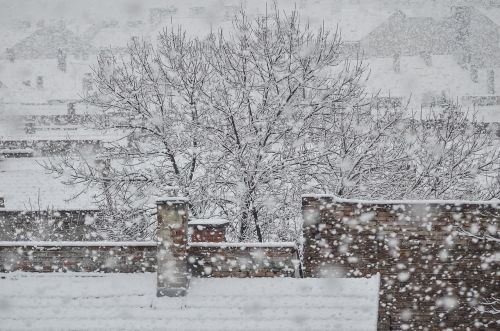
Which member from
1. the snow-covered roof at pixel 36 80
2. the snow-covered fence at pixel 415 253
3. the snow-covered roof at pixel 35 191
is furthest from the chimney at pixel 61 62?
the snow-covered fence at pixel 415 253

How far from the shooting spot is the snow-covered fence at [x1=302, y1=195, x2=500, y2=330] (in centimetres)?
744

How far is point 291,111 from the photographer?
11500mm

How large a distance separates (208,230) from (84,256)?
193cm

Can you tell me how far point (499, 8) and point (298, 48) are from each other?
57.1 metres

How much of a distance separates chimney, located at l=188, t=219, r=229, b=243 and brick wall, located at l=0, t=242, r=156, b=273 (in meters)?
0.88

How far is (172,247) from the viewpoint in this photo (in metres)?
6.73

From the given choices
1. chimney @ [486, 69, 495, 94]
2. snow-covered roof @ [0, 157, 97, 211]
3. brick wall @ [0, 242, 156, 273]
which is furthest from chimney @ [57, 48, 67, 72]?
brick wall @ [0, 242, 156, 273]

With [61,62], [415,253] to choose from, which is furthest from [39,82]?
[415,253]

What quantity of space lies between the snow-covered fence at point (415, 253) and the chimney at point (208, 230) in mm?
1366

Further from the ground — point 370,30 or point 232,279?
point 370,30

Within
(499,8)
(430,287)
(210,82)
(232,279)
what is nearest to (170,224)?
(232,279)

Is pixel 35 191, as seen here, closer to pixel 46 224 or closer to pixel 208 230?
pixel 46 224

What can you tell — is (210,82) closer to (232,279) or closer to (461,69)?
(232,279)

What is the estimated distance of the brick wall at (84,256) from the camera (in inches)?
281
